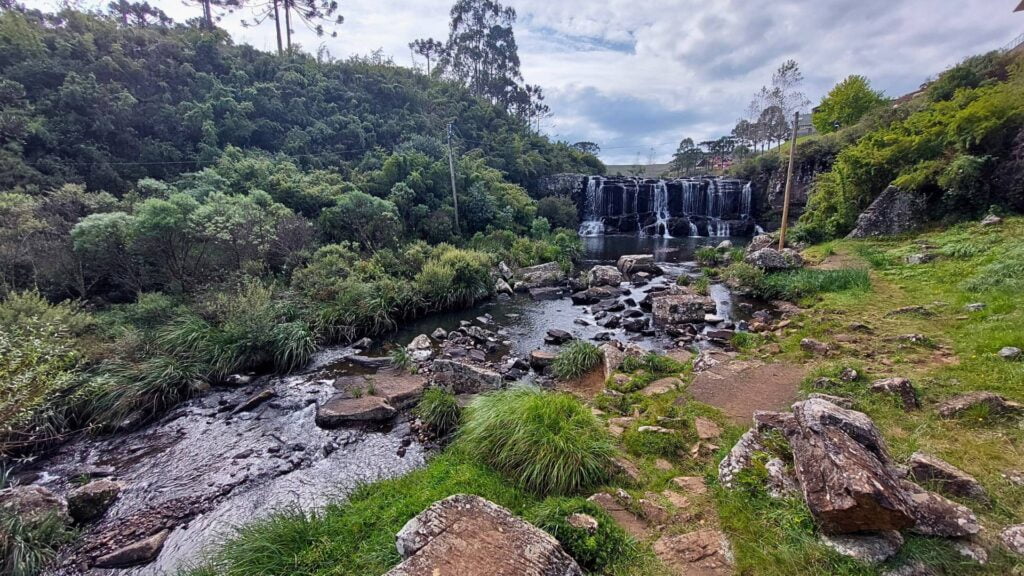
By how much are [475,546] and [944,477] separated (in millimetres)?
4190

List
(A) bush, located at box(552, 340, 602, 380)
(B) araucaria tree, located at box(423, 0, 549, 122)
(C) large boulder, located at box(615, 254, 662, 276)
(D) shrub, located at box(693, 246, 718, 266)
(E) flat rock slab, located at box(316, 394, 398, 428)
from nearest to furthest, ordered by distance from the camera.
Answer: (E) flat rock slab, located at box(316, 394, 398, 428) → (A) bush, located at box(552, 340, 602, 380) → (C) large boulder, located at box(615, 254, 662, 276) → (D) shrub, located at box(693, 246, 718, 266) → (B) araucaria tree, located at box(423, 0, 549, 122)

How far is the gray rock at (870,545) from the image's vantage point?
279 centimetres

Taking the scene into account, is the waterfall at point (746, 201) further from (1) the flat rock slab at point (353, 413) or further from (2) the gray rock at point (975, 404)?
(1) the flat rock slab at point (353, 413)

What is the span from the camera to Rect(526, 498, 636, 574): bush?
3.32 metres

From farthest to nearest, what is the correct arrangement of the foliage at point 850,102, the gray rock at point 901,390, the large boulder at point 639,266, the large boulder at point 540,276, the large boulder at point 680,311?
the foliage at point 850,102 < the large boulder at point 639,266 < the large boulder at point 540,276 < the large boulder at point 680,311 < the gray rock at point 901,390

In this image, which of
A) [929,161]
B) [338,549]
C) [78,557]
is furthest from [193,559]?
[929,161]

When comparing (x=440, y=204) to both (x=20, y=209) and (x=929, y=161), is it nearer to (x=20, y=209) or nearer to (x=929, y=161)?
(x=20, y=209)

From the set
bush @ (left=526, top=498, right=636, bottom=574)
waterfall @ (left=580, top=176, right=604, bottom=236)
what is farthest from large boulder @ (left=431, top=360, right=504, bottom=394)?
waterfall @ (left=580, top=176, right=604, bottom=236)

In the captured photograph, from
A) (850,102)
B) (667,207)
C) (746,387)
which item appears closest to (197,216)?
(746,387)

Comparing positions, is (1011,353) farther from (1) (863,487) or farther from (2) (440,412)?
(2) (440,412)

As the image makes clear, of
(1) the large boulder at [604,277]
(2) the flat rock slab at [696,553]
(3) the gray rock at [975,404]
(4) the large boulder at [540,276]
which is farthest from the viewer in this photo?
(4) the large boulder at [540,276]

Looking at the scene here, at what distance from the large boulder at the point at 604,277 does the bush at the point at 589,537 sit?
13443 millimetres

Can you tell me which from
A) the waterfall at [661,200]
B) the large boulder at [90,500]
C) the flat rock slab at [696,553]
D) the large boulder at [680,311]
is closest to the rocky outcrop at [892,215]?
the large boulder at [680,311]

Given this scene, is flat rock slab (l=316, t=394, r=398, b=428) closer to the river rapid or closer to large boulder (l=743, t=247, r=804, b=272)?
the river rapid
